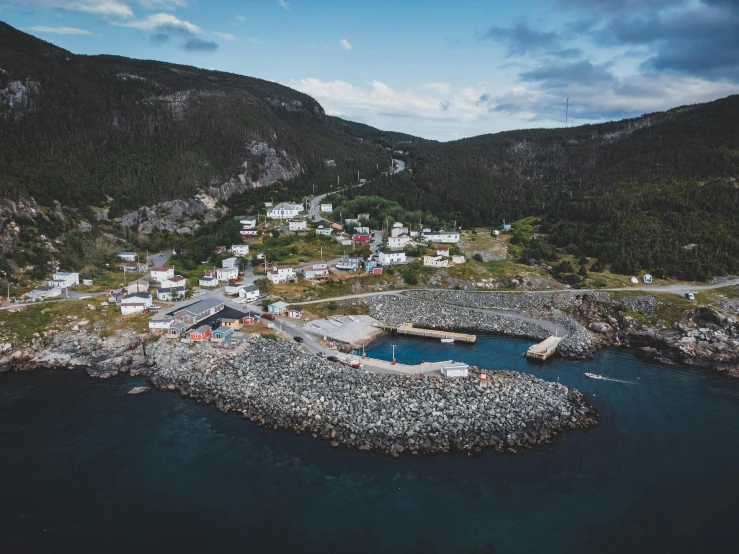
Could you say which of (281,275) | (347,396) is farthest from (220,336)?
(281,275)

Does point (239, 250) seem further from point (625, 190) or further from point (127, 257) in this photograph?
point (625, 190)

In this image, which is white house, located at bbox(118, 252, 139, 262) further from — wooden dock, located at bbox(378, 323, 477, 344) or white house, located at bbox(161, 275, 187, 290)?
wooden dock, located at bbox(378, 323, 477, 344)

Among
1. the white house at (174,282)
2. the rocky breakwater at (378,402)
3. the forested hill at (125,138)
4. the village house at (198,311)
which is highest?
the forested hill at (125,138)

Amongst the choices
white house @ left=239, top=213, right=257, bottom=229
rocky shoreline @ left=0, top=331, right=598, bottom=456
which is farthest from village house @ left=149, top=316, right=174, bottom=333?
white house @ left=239, top=213, right=257, bottom=229

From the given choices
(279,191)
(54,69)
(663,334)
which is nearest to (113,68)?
(54,69)

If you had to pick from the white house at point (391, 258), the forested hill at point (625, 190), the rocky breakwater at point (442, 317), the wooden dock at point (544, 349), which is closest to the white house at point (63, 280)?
the rocky breakwater at point (442, 317)

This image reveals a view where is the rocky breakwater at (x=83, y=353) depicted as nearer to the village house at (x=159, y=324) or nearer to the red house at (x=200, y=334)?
the village house at (x=159, y=324)

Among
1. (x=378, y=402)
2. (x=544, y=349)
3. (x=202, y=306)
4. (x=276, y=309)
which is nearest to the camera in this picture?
(x=378, y=402)
